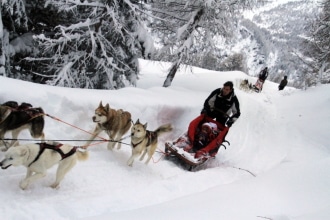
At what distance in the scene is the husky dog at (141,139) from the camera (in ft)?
19.4

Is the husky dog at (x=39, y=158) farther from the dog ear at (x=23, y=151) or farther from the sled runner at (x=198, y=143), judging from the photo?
the sled runner at (x=198, y=143)

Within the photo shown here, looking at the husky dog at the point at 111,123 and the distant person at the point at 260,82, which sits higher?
the husky dog at the point at 111,123

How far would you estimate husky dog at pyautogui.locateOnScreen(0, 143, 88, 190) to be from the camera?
396 cm

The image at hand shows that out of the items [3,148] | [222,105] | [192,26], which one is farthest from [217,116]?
[192,26]

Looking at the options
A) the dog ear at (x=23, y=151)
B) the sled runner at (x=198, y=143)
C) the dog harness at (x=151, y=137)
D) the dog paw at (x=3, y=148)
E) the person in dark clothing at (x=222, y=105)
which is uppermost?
the dog ear at (x=23, y=151)

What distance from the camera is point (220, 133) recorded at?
23.9ft

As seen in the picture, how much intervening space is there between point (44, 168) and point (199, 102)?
23.7 ft

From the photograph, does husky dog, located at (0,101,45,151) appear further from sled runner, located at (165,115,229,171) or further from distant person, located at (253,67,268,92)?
distant person, located at (253,67,268,92)

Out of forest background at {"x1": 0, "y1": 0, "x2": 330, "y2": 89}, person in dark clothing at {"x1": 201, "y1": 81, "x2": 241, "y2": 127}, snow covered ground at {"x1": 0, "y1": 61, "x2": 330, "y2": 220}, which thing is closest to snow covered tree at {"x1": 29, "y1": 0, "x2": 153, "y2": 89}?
forest background at {"x1": 0, "y1": 0, "x2": 330, "y2": 89}

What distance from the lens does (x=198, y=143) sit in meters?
7.40

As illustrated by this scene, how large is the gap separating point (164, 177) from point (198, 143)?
62.4 inches

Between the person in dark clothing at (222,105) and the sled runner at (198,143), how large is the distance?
0.22 metres

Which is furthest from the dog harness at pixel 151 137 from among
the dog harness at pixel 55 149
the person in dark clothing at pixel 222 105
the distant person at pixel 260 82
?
the distant person at pixel 260 82

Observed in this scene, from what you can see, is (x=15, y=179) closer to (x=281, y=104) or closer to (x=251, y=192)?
(x=251, y=192)
